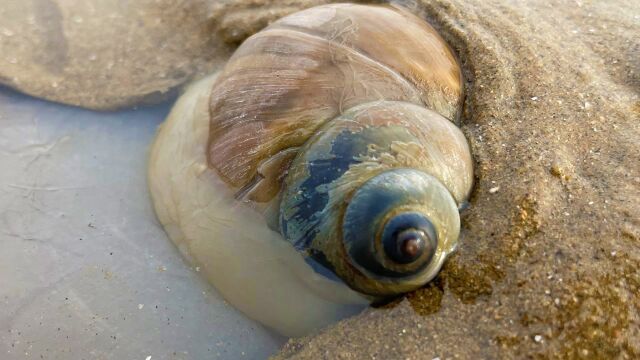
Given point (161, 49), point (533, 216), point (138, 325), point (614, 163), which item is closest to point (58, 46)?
point (161, 49)

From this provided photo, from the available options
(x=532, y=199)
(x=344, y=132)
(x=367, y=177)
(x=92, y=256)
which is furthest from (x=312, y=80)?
(x=92, y=256)

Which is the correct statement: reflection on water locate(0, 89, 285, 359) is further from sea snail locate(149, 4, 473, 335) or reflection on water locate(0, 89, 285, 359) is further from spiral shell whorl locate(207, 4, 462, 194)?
spiral shell whorl locate(207, 4, 462, 194)

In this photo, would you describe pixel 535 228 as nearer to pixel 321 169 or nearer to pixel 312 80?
pixel 321 169

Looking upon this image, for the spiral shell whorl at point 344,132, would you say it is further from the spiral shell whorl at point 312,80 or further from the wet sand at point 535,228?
the wet sand at point 535,228

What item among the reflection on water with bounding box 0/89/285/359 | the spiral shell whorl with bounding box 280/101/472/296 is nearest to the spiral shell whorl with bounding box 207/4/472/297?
the spiral shell whorl with bounding box 280/101/472/296

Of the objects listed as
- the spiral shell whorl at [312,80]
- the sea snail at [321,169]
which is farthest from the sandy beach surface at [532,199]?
the spiral shell whorl at [312,80]

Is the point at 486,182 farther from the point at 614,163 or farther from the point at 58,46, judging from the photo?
the point at 58,46

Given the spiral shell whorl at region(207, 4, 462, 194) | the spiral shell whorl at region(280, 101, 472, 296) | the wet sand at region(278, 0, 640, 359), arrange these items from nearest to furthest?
the wet sand at region(278, 0, 640, 359) → the spiral shell whorl at region(280, 101, 472, 296) → the spiral shell whorl at region(207, 4, 462, 194)
